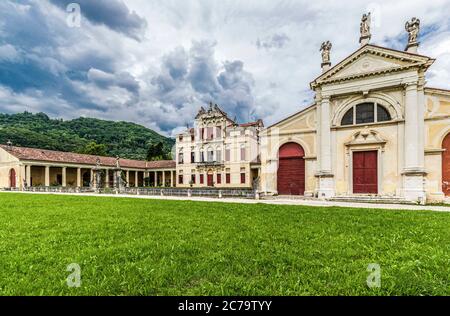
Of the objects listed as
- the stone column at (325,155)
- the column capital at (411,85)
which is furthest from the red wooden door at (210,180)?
the column capital at (411,85)

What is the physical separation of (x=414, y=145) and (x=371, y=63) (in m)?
6.48

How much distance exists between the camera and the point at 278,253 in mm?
4195

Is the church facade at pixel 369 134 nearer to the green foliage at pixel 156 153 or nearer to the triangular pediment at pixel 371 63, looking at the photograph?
the triangular pediment at pixel 371 63

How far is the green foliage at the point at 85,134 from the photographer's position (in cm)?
5956

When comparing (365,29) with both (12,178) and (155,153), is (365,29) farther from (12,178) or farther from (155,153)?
(155,153)

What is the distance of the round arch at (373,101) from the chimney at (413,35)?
3558mm

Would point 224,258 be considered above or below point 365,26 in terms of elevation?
below

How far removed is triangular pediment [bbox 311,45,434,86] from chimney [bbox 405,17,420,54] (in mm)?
981

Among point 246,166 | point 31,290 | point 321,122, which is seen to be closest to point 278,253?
point 31,290

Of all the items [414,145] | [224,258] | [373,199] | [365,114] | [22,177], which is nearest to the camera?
[224,258]

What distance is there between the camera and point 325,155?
57.1ft

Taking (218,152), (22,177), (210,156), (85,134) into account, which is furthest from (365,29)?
(85,134)

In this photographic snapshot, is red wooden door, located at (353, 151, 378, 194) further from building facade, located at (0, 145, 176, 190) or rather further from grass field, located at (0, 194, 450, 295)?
building facade, located at (0, 145, 176, 190)

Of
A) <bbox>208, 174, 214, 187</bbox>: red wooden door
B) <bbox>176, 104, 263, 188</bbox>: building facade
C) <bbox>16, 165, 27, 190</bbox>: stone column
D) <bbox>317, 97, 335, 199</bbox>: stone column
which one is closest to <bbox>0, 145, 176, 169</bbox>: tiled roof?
<bbox>16, 165, 27, 190</bbox>: stone column
